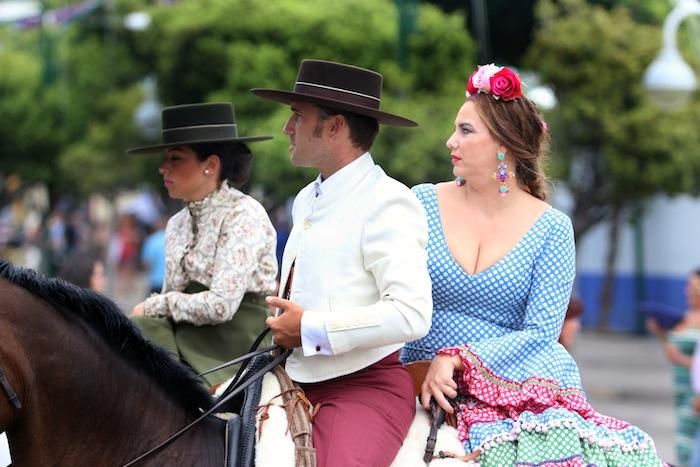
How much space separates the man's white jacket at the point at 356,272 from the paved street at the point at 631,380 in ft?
29.8

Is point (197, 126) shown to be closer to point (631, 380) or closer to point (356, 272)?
point (356, 272)

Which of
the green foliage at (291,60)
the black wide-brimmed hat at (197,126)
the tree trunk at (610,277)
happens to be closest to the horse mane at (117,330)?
the black wide-brimmed hat at (197,126)

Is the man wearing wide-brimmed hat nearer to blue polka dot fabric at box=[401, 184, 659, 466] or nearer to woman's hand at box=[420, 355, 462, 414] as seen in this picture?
woman's hand at box=[420, 355, 462, 414]

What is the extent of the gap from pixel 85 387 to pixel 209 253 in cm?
151

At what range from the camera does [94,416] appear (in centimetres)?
363

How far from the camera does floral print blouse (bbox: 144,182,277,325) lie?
4.91 meters

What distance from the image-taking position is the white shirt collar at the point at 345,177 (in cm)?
396

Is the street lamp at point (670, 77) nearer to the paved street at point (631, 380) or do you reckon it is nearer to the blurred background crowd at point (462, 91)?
the blurred background crowd at point (462, 91)

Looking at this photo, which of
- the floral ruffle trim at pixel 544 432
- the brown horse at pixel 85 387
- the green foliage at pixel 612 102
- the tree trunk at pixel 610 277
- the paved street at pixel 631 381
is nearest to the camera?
the brown horse at pixel 85 387

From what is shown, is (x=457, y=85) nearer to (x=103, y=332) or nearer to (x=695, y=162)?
(x=695, y=162)

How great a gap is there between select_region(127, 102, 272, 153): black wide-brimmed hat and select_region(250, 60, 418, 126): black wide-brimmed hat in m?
1.18

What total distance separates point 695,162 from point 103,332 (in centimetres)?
1609

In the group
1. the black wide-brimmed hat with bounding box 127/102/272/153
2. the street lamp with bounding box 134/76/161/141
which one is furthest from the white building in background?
the black wide-brimmed hat with bounding box 127/102/272/153

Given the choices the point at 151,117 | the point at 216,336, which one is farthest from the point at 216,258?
the point at 151,117
